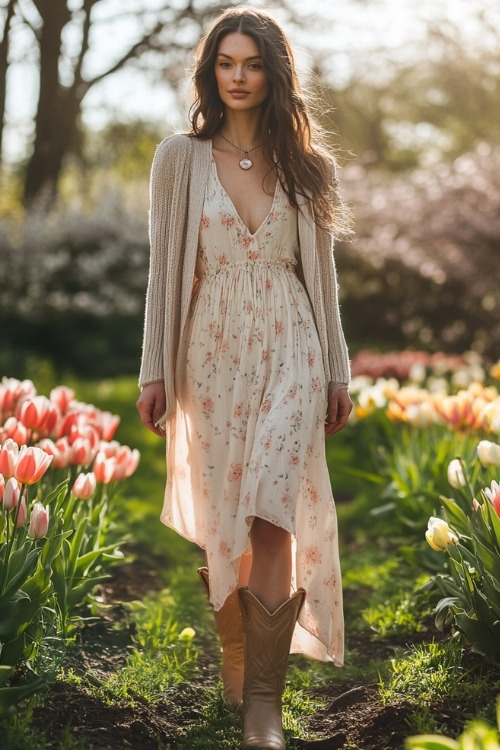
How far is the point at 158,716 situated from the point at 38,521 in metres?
0.71

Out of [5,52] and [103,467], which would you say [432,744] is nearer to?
[103,467]

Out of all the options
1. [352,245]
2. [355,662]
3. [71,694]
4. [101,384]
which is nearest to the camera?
[71,694]

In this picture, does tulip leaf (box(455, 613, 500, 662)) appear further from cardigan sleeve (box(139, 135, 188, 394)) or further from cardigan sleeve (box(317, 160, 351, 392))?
cardigan sleeve (box(139, 135, 188, 394))

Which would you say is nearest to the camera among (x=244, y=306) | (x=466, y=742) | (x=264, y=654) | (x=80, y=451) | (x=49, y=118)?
(x=466, y=742)

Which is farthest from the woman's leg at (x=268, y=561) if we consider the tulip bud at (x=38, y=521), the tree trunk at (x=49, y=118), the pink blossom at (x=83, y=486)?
the tree trunk at (x=49, y=118)

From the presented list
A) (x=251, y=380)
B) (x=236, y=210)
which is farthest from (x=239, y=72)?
(x=251, y=380)

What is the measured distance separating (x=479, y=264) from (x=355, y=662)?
8.43 metres

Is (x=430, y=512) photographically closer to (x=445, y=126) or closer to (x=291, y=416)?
(x=291, y=416)

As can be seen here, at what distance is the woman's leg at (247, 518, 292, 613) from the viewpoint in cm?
279

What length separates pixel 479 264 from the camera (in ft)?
37.0

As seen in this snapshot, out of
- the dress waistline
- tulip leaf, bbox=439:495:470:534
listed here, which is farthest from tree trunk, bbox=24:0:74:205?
tulip leaf, bbox=439:495:470:534

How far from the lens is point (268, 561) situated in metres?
2.79

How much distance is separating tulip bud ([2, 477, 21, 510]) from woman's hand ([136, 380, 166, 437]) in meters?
0.52

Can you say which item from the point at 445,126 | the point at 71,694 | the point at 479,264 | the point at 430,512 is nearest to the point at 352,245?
the point at 479,264
